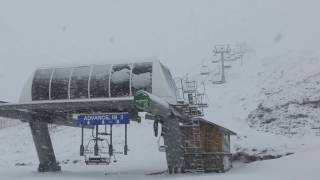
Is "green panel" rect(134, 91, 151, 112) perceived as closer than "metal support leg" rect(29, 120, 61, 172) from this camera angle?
Yes

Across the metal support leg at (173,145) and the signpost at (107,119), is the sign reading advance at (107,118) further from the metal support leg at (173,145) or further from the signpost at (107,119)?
the metal support leg at (173,145)

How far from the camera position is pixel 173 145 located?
28359mm

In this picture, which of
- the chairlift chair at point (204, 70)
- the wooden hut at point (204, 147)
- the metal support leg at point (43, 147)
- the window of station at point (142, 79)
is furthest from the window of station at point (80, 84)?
the chairlift chair at point (204, 70)

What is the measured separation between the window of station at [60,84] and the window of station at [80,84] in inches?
12.2

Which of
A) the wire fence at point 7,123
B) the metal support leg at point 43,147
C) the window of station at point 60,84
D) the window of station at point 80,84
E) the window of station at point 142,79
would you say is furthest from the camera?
the wire fence at point 7,123

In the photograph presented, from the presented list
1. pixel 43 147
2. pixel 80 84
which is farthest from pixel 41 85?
pixel 43 147

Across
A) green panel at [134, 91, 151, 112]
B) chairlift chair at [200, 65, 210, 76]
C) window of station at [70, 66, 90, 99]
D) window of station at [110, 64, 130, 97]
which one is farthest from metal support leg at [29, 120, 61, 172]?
chairlift chair at [200, 65, 210, 76]

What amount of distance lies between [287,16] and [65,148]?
56169mm

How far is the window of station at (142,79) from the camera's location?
26.6 metres

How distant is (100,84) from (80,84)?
1.08m

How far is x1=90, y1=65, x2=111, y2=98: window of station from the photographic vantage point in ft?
88.7

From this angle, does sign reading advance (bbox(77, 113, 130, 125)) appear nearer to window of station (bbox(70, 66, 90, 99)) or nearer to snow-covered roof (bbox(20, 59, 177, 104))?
snow-covered roof (bbox(20, 59, 177, 104))

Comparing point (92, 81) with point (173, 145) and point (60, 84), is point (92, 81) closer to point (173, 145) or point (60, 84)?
point (60, 84)

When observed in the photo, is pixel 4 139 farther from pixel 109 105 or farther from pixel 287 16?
pixel 287 16
